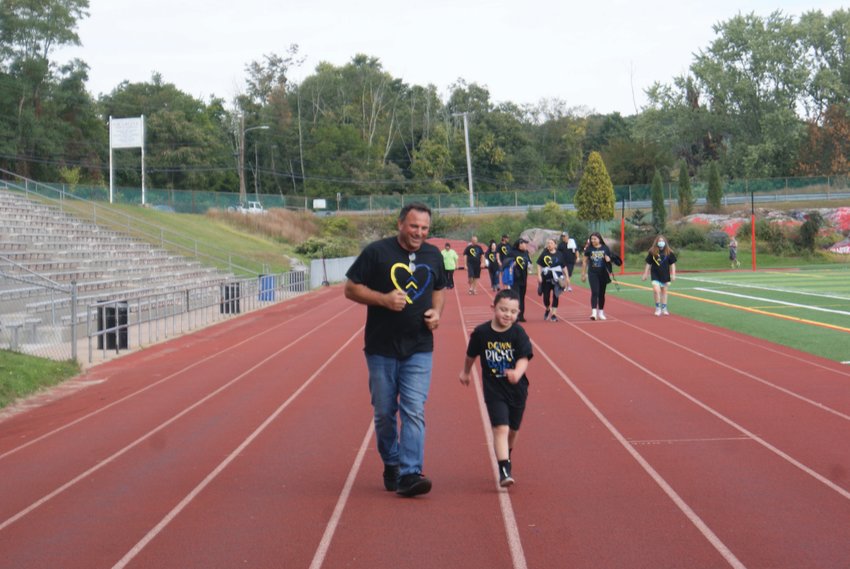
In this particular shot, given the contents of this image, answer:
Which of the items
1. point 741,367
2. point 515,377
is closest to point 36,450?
point 515,377

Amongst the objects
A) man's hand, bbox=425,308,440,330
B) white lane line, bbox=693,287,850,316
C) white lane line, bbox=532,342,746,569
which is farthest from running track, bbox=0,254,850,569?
white lane line, bbox=693,287,850,316

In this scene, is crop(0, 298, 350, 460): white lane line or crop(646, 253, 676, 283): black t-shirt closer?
crop(0, 298, 350, 460): white lane line

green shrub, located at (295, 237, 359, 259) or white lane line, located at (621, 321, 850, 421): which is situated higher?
green shrub, located at (295, 237, 359, 259)

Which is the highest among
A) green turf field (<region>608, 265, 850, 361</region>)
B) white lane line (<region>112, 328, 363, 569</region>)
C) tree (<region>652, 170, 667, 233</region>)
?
tree (<region>652, 170, 667, 233</region>)

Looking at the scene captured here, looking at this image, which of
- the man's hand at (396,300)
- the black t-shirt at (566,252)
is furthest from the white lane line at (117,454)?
the black t-shirt at (566,252)

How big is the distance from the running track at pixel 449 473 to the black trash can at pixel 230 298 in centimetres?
1195

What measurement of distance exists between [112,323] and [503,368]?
11959 millimetres

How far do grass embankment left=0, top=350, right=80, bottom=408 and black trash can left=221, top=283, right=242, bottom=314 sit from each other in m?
11.4

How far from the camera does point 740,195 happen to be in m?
75.1

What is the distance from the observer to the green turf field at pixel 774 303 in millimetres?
16188

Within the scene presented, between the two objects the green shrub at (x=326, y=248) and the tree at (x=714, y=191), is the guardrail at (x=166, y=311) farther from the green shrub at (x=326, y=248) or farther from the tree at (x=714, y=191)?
the tree at (x=714, y=191)

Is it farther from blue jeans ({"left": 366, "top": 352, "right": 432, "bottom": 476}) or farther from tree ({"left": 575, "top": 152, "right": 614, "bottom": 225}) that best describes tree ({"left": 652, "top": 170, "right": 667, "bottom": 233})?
blue jeans ({"left": 366, "top": 352, "right": 432, "bottom": 476})

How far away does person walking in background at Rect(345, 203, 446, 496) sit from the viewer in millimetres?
6258

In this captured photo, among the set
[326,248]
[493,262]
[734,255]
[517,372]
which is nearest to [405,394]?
[517,372]
